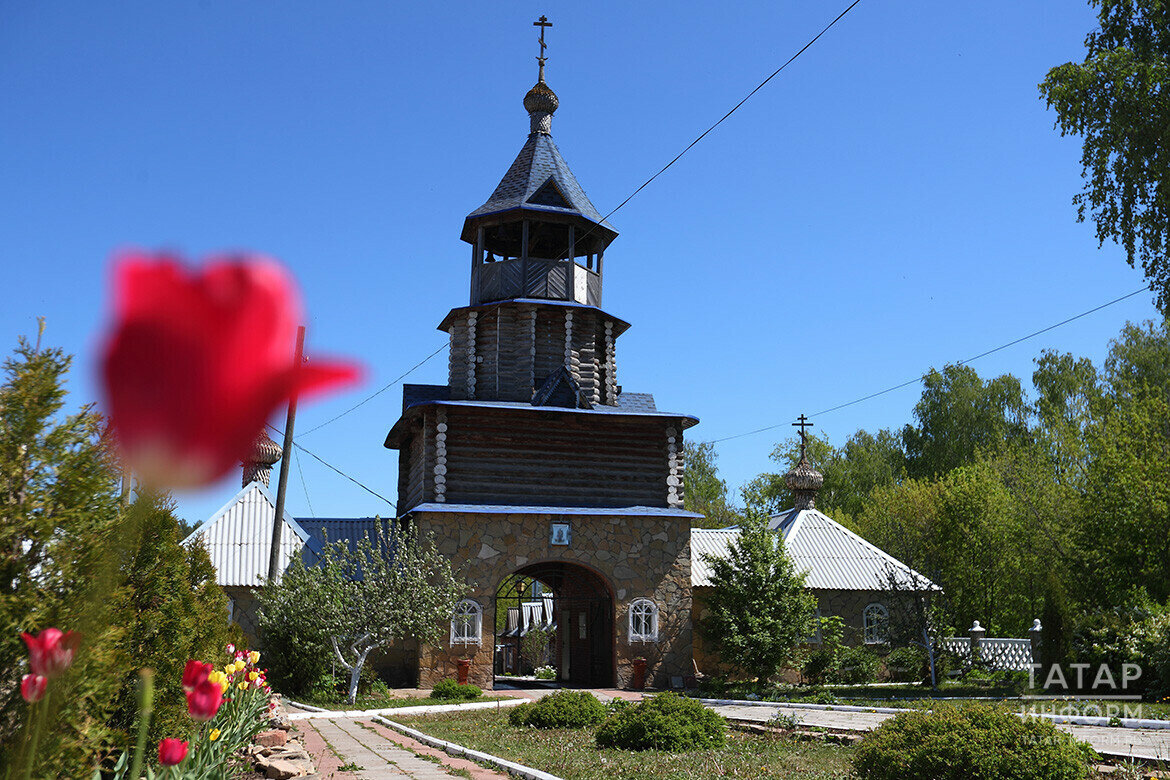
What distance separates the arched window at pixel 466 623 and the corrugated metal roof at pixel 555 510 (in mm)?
2175

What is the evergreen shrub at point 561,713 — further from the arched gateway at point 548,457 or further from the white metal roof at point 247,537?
the white metal roof at point 247,537

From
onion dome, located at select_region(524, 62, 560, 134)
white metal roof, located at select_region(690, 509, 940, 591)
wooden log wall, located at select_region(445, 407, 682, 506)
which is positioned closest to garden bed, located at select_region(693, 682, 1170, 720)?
white metal roof, located at select_region(690, 509, 940, 591)

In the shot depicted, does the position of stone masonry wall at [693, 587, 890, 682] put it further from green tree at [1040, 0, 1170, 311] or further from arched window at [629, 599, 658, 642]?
green tree at [1040, 0, 1170, 311]

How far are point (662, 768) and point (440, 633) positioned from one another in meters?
11.5

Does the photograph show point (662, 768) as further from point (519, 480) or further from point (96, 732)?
point (519, 480)

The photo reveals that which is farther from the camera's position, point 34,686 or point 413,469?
point 413,469

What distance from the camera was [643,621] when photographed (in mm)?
23172

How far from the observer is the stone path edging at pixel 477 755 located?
9.00m

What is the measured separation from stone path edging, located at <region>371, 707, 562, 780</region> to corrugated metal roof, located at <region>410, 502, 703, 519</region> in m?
8.18

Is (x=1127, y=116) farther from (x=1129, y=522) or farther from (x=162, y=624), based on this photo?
(x=162, y=624)

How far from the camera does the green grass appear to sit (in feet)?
30.5

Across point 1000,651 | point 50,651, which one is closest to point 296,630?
point 50,651

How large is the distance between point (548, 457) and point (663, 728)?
13.1 meters

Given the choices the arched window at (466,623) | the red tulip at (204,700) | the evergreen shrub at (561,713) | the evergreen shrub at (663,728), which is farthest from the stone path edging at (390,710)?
the red tulip at (204,700)
